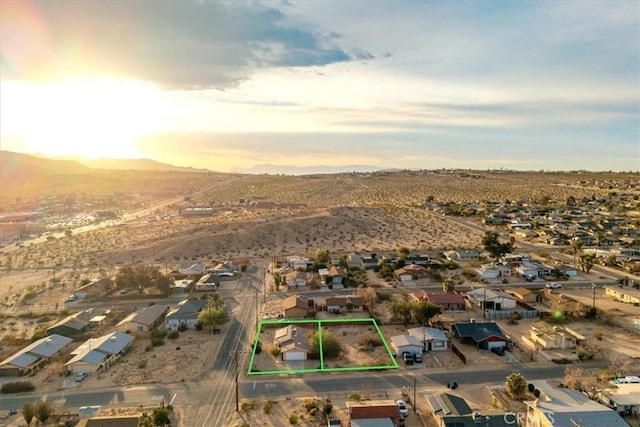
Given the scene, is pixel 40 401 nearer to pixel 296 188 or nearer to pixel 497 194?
pixel 497 194

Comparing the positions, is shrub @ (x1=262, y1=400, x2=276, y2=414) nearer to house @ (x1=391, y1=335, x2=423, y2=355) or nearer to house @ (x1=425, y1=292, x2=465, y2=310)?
house @ (x1=391, y1=335, x2=423, y2=355)

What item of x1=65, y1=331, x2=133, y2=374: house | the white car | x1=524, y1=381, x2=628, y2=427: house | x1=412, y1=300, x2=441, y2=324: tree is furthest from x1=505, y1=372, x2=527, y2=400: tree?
x1=65, y1=331, x2=133, y2=374: house

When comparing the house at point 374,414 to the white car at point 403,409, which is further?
the white car at point 403,409

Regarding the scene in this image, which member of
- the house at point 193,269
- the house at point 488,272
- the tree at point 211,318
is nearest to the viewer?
the tree at point 211,318

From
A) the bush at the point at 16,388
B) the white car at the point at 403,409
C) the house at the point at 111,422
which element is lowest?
the bush at the point at 16,388

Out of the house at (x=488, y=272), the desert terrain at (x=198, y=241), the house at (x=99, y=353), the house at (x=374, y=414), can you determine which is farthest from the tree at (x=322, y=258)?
the house at (x=374, y=414)

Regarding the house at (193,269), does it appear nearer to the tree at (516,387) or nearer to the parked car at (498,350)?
the parked car at (498,350)

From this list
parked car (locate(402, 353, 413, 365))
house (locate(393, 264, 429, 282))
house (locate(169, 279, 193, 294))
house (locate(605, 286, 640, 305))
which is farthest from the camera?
house (locate(393, 264, 429, 282))

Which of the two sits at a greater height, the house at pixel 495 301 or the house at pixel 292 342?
the house at pixel 495 301
